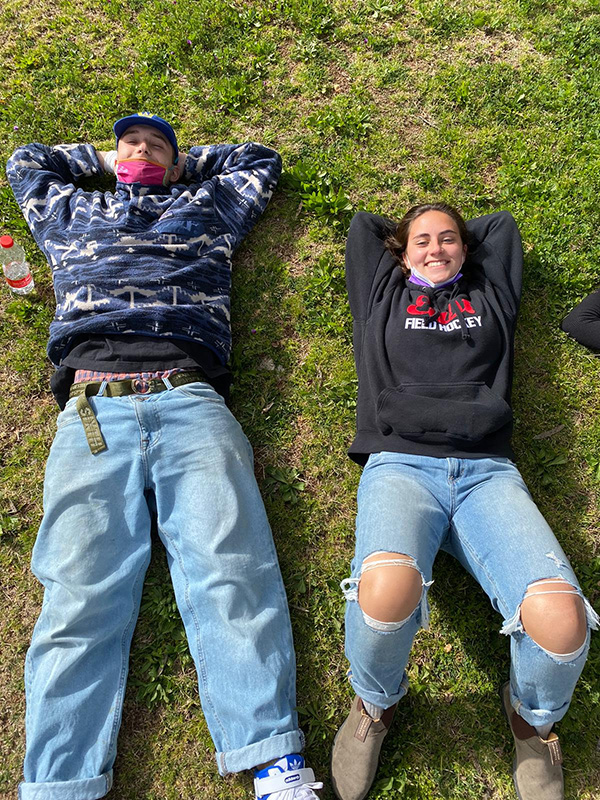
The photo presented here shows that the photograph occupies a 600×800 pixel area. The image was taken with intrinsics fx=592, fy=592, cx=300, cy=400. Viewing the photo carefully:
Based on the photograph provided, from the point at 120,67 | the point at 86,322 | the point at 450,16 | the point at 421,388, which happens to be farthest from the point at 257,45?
the point at 421,388

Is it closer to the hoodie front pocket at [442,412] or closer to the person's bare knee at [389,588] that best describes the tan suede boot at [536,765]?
the person's bare knee at [389,588]

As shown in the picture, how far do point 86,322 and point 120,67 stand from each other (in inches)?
109

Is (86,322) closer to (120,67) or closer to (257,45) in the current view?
(120,67)

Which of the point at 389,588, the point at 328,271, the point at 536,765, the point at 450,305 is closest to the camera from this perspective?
the point at 389,588

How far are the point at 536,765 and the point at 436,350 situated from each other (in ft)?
7.65

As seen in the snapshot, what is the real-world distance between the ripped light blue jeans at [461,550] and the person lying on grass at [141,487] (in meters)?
0.63

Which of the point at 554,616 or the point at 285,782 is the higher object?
the point at 554,616

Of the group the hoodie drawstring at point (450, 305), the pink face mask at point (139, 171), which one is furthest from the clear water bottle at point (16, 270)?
the hoodie drawstring at point (450, 305)

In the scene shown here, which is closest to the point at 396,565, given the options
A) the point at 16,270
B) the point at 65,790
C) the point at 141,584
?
the point at 141,584

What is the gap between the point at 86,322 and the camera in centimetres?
371

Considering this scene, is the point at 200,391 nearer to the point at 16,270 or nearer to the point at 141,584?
the point at 141,584

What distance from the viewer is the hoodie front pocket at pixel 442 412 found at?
10.9 feet

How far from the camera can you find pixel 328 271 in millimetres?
4512

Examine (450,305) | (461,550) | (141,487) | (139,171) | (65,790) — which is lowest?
(65,790)
